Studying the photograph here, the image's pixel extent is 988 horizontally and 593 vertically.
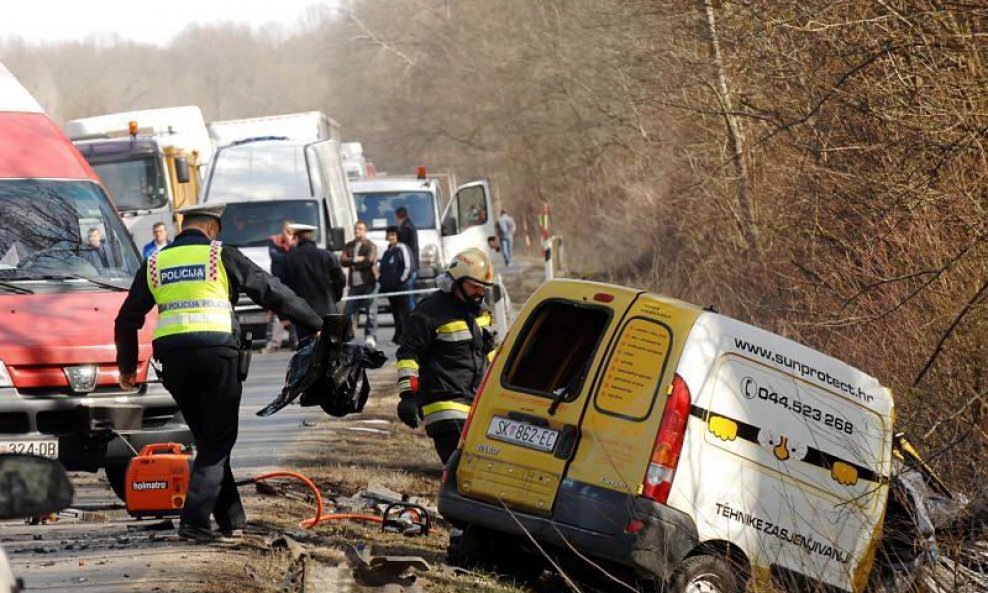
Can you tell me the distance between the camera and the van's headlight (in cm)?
2712

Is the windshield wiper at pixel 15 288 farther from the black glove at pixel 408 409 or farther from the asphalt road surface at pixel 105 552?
the black glove at pixel 408 409

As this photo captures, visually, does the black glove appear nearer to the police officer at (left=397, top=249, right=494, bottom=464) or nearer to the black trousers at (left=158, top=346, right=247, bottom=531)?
the police officer at (left=397, top=249, right=494, bottom=464)

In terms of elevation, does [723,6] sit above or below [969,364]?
above

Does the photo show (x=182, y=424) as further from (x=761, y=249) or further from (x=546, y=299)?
(x=761, y=249)

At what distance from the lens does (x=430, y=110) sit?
57.5m

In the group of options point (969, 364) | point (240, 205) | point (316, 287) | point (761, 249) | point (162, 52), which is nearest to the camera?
point (969, 364)

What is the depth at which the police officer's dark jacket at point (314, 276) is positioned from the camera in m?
18.3

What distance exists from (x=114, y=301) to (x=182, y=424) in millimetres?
942

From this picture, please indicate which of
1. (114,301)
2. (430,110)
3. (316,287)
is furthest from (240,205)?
(430,110)

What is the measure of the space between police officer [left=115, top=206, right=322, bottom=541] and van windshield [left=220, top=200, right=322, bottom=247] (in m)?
14.4

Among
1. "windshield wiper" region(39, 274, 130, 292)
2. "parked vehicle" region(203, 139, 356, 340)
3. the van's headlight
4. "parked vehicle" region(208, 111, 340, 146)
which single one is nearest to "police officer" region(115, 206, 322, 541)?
"windshield wiper" region(39, 274, 130, 292)

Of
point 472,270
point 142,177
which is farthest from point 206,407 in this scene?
point 142,177

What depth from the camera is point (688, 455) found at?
730 cm

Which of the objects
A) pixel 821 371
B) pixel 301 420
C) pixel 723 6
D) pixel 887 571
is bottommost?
pixel 301 420
